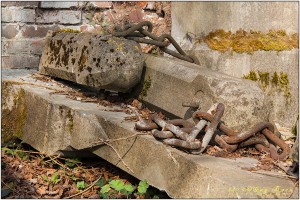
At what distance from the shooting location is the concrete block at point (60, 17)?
17.0 feet

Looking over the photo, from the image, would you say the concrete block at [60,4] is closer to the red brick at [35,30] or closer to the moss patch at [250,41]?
the red brick at [35,30]

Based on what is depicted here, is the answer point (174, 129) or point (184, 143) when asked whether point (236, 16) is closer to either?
point (174, 129)

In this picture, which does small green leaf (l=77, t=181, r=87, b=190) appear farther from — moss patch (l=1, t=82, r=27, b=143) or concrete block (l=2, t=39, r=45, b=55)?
concrete block (l=2, t=39, r=45, b=55)

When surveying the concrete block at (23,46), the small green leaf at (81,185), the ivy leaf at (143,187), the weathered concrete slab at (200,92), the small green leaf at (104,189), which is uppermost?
the concrete block at (23,46)

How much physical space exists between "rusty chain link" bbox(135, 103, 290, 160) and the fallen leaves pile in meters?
0.42

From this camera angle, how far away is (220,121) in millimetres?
3275

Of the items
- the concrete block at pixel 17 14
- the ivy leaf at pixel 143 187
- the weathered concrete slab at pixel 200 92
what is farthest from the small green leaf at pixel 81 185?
the concrete block at pixel 17 14

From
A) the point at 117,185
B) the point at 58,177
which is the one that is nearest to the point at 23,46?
the point at 58,177

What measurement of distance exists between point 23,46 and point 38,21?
277 mm

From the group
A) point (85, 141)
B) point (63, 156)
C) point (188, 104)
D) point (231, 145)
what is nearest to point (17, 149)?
point (63, 156)

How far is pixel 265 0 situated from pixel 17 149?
2242 mm

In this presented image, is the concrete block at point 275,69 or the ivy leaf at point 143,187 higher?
the concrete block at point 275,69

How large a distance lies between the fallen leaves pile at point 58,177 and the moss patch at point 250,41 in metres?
1.40

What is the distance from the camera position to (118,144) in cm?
343
